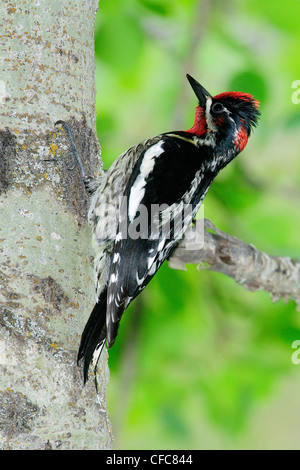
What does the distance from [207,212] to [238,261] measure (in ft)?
1.71

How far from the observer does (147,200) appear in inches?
91.7

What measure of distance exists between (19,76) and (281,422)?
12.4 feet

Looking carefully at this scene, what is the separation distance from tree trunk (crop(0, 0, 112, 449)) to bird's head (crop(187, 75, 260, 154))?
798 mm

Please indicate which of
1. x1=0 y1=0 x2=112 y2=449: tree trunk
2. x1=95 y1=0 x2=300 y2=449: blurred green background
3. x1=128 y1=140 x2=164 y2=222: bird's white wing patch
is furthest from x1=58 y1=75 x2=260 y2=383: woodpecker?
x1=95 y1=0 x2=300 y2=449: blurred green background

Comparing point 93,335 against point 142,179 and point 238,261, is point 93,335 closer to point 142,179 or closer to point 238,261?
point 142,179

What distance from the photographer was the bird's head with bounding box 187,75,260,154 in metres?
2.77

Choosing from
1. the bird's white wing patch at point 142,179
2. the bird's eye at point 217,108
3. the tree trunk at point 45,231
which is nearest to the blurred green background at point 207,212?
the bird's eye at point 217,108

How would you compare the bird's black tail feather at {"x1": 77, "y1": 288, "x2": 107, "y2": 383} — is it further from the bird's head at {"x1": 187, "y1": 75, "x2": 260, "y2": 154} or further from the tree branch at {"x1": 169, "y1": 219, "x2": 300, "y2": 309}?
the bird's head at {"x1": 187, "y1": 75, "x2": 260, "y2": 154}

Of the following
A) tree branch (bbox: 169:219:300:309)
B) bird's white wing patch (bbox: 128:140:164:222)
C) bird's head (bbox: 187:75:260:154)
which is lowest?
tree branch (bbox: 169:219:300:309)

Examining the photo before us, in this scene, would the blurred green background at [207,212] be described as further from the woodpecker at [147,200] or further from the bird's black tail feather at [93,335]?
the bird's black tail feather at [93,335]

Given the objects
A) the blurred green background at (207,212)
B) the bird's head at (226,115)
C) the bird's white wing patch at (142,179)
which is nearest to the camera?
the bird's white wing patch at (142,179)

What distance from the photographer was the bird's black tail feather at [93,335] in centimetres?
167

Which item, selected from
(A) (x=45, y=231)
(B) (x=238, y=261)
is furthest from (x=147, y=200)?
(A) (x=45, y=231)

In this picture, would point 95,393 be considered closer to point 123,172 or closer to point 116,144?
point 123,172
